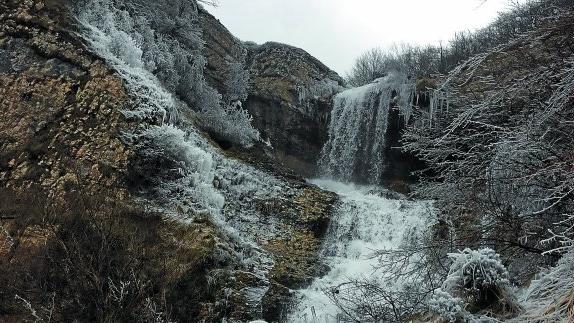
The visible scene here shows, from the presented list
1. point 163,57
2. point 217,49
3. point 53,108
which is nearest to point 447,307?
point 53,108

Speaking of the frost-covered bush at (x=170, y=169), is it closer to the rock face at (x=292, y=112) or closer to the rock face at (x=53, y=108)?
the rock face at (x=53, y=108)

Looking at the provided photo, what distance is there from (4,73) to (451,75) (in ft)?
30.2

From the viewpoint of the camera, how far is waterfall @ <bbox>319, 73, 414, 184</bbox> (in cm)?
1962

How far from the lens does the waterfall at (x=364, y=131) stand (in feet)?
64.4

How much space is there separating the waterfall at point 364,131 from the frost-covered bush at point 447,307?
15932 mm

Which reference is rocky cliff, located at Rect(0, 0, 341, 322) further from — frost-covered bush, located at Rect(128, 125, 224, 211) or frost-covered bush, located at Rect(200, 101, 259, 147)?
frost-covered bush, located at Rect(200, 101, 259, 147)

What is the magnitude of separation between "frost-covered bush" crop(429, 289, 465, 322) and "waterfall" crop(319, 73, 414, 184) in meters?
15.9

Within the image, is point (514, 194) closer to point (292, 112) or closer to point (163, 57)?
point (163, 57)

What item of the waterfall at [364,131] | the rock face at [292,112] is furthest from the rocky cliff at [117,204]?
the rock face at [292,112]

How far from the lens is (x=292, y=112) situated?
21.5 meters

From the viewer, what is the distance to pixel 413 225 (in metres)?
11.9

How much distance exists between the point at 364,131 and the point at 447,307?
55.4ft

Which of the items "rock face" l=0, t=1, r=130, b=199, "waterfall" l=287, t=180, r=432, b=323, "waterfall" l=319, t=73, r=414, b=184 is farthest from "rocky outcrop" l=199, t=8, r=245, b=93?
"waterfall" l=287, t=180, r=432, b=323

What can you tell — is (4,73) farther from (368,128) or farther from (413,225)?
(368,128)
